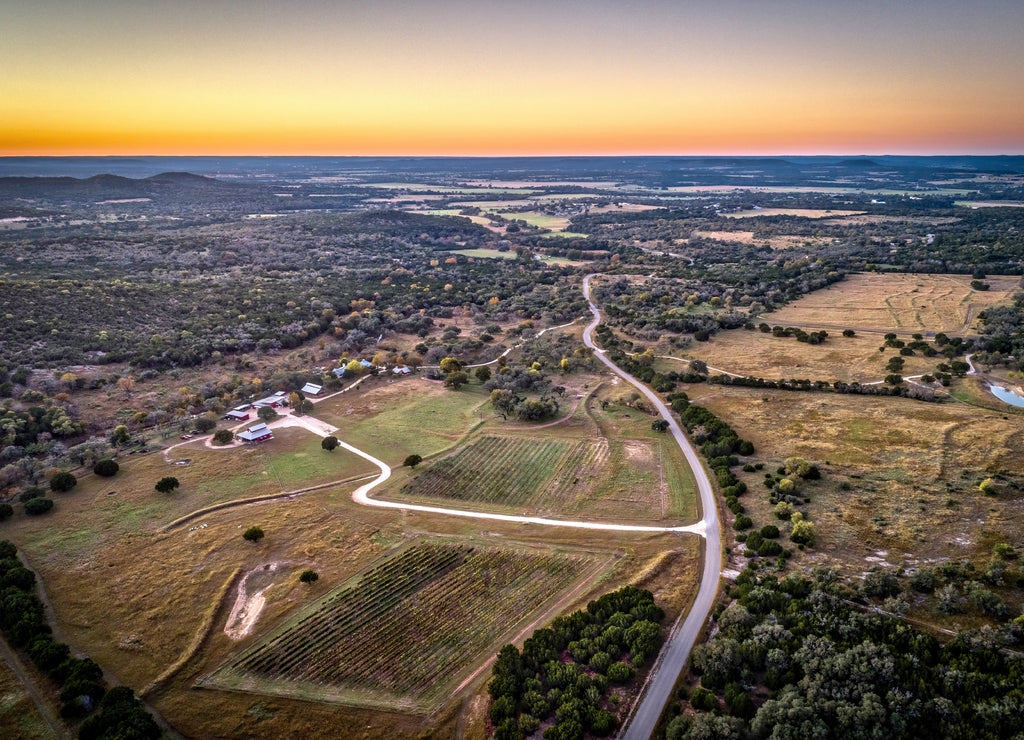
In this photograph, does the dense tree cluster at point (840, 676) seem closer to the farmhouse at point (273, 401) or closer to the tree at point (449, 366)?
the tree at point (449, 366)

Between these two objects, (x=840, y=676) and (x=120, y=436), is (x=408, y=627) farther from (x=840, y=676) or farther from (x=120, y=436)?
(x=120, y=436)

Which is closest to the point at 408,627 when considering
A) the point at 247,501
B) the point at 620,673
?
the point at 620,673

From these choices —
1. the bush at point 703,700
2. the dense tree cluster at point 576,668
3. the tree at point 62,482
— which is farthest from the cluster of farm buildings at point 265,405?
the bush at point 703,700

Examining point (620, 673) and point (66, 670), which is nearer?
point (620, 673)

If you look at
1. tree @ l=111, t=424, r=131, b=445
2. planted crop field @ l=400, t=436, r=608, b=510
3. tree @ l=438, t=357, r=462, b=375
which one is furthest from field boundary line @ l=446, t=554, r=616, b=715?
tree @ l=111, t=424, r=131, b=445

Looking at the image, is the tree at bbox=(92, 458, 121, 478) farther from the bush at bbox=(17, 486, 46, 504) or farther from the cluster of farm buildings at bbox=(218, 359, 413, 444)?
the cluster of farm buildings at bbox=(218, 359, 413, 444)

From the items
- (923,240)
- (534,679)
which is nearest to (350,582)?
(534,679)

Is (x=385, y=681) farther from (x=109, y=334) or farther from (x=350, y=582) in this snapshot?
(x=109, y=334)
